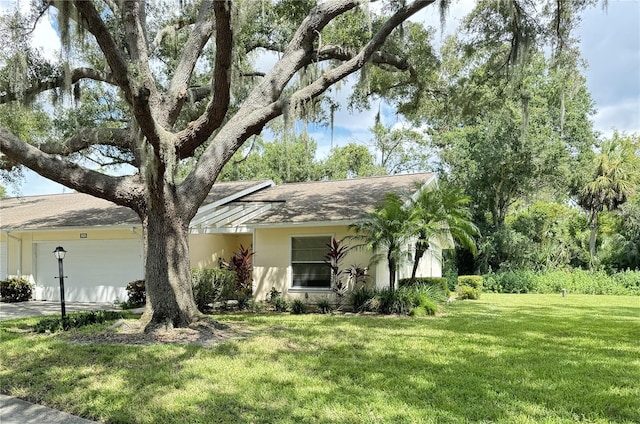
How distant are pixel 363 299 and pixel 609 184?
61.0 ft

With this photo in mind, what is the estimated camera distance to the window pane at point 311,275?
43.4 ft

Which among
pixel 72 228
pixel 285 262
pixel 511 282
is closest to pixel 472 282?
pixel 511 282

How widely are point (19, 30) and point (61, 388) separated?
853 centimetres

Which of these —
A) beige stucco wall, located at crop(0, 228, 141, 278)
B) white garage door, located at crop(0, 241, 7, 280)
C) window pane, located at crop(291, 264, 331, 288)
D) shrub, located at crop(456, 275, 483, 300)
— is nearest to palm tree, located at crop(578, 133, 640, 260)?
shrub, located at crop(456, 275, 483, 300)

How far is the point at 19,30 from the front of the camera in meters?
10.1

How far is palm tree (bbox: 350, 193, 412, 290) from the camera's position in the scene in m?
11.5

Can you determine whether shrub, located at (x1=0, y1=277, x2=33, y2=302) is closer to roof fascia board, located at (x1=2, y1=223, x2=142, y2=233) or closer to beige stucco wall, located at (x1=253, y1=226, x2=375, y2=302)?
roof fascia board, located at (x1=2, y1=223, x2=142, y2=233)

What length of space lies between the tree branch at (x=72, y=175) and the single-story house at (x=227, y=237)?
5024mm

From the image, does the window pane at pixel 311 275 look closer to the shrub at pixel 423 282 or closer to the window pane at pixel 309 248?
the window pane at pixel 309 248

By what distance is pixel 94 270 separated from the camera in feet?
51.3

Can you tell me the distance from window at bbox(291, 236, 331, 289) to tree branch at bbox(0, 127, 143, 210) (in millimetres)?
5663

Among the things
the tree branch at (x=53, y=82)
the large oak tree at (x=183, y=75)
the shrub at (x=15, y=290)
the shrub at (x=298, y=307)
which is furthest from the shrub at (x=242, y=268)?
the shrub at (x=15, y=290)

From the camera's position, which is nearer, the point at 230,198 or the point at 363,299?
the point at 363,299

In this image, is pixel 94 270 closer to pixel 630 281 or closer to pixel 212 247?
pixel 212 247
